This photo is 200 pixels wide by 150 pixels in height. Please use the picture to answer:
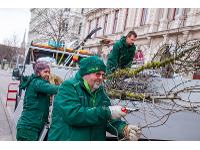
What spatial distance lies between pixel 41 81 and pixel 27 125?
2.25 feet

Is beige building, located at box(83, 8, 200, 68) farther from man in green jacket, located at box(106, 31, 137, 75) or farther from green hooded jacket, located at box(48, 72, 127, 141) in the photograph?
green hooded jacket, located at box(48, 72, 127, 141)

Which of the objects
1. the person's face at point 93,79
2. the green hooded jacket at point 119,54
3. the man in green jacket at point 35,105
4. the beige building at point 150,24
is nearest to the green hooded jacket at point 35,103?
the man in green jacket at point 35,105

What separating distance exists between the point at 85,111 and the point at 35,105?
1.62m

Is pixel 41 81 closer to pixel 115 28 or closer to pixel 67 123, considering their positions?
pixel 67 123

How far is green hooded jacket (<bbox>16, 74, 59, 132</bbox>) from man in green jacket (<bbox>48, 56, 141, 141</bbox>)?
1.15 m

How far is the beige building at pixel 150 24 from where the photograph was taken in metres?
12.8

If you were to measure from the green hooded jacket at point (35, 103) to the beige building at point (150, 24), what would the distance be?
5.34 metres

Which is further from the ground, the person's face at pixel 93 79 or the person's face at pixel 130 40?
the person's face at pixel 130 40

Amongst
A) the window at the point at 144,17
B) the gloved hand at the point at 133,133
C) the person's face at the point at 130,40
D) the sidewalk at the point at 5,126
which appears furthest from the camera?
the window at the point at 144,17

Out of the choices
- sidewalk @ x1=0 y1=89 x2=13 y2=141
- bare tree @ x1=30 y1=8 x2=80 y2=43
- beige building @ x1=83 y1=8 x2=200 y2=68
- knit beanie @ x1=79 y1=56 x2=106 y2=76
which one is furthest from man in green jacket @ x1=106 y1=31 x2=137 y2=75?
bare tree @ x1=30 y1=8 x2=80 y2=43

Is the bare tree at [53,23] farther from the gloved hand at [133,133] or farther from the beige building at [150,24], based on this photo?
the gloved hand at [133,133]

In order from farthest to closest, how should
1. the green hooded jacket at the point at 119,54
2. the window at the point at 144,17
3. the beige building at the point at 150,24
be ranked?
the window at the point at 144,17
the beige building at the point at 150,24
the green hooded jacket at the point at 119,54

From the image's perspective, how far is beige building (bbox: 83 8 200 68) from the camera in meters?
12.8
